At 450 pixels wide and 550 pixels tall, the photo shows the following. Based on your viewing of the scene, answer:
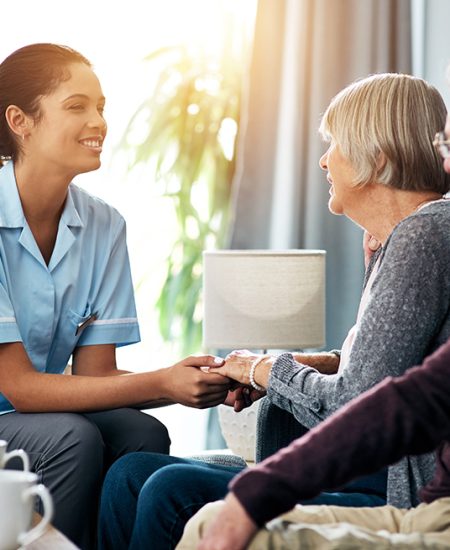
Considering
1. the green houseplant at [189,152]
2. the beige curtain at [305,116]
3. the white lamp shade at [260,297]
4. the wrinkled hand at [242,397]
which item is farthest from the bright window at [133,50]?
the wrinkled hand at [242,397]

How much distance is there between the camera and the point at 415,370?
119cm

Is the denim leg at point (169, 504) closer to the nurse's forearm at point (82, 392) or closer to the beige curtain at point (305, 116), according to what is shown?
the nurse's forearm at point (82, 392)

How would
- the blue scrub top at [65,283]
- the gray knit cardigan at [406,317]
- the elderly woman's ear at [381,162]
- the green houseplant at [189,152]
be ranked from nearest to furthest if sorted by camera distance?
the gray knit cardigan at [406,317] → the elderly woman's ear at [381,162] → the blue scrub top at [65,283] → the green houseplant at [189,152]

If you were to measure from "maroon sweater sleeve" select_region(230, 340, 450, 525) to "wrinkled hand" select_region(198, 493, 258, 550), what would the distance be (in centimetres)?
1

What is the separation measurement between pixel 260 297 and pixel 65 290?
0.75 meters

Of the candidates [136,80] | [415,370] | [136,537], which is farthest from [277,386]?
[136,80]

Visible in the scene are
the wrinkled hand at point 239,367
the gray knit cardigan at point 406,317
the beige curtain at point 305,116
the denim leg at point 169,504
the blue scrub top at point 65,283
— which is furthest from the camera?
the beige curtain at point 305,116

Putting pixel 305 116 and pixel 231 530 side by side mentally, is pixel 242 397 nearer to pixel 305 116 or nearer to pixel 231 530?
pixel 231 530

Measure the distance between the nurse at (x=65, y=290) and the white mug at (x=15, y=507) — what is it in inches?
28.0

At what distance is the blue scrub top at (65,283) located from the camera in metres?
2.27

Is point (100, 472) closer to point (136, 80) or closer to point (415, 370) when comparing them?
point (415, 370)

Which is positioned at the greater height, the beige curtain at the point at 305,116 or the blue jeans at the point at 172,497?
the beige curtain at the point at 305,116

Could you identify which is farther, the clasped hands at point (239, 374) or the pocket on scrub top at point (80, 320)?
the pocket on scrub top at point (80, 320)

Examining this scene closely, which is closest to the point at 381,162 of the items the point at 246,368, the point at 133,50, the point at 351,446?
the point at 246,368
